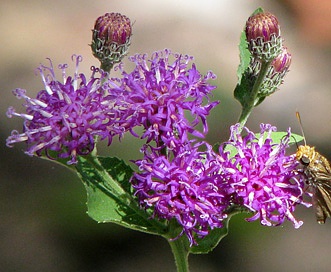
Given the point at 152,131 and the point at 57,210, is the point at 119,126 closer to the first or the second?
the point at 152,131

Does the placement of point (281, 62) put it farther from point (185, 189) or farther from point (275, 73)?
point (185, 189)

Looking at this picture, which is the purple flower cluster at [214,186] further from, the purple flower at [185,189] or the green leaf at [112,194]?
the green leaf at [112,194]

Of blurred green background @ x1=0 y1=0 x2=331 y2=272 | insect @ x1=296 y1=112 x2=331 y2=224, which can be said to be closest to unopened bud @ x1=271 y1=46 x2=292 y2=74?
insect @ x1=296 y1=112 x2=331 y2=224

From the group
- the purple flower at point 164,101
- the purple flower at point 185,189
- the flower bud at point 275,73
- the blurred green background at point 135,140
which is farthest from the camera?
the blurred green background at point 135,140

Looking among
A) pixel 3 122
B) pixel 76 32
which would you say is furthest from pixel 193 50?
pixel 3 122

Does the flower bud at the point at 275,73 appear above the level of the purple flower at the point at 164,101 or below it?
below

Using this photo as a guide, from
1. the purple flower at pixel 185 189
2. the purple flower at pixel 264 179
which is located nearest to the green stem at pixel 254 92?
the purple flower at pixel 264 179

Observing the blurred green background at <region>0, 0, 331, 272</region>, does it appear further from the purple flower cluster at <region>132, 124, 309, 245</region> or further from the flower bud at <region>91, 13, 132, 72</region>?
the purple flower cluster at <region>132, 124, 309, 245</region>
